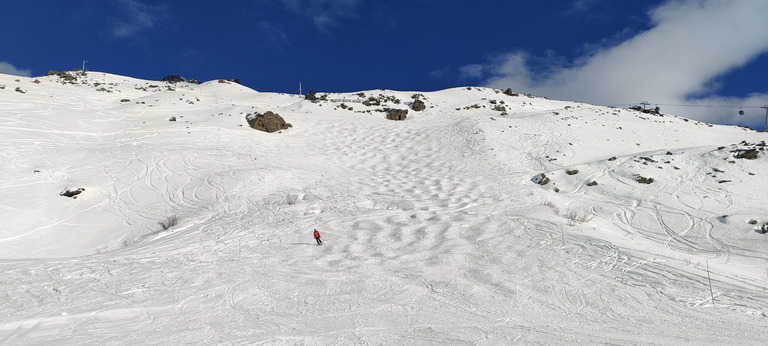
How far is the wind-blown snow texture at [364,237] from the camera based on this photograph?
13.9ft

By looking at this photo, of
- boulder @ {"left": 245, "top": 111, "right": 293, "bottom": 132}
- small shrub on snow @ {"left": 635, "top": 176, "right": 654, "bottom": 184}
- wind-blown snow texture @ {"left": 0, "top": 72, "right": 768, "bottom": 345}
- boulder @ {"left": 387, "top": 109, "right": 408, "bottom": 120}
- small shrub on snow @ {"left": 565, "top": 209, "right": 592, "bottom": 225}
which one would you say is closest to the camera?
wind-blown snow texture @ {"left": 0, "top": 72, "right": 768, "bottom": 345}

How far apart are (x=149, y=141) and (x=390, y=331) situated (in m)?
18.5

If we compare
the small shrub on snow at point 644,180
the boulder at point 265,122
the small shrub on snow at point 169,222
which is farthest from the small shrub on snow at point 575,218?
the boulder at point 265,122

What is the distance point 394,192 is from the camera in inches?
499

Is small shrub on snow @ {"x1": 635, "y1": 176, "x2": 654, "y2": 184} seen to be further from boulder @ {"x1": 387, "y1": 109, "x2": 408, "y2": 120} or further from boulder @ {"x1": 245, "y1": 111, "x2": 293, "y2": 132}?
boulder @ {"x1": 245, "y1": 111, "x2": 293, "y2": 132}

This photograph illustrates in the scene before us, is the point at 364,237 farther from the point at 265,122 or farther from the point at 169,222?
the point at 265,122

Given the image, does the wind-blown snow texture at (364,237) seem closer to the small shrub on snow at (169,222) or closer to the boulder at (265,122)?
the small shrub on snow at (169,222)

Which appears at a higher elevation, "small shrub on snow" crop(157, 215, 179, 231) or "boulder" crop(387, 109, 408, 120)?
"boulder" crop(387, 109, 408, 120)

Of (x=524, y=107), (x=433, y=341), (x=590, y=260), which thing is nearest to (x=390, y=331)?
(x=433, y=341)

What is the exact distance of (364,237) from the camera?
7984 millimetres

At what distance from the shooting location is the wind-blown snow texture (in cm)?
424

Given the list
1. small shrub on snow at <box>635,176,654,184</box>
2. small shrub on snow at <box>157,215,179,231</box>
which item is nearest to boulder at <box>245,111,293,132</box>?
small shrub on snow at <box>157,215,179,231</box>

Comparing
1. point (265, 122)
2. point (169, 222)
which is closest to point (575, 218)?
point (169, 222)

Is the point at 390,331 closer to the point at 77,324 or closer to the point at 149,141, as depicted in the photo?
the point at 77,324
